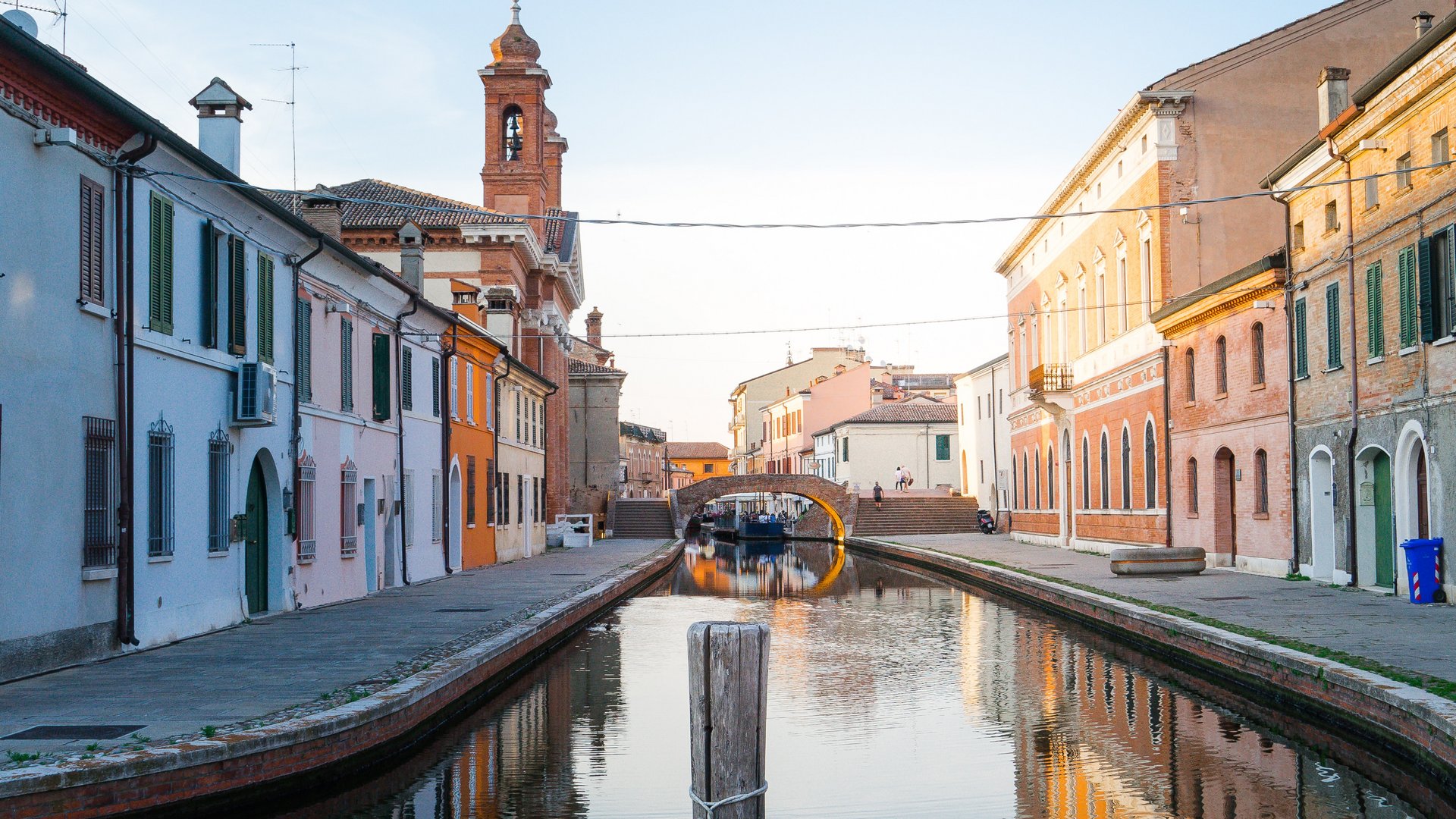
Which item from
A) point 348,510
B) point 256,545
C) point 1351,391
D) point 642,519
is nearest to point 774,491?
point 642,519

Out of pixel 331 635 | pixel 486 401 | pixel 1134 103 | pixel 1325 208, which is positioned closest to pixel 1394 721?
pixel 331 635

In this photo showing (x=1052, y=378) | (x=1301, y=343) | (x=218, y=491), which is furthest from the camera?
(x=1052, y=378)

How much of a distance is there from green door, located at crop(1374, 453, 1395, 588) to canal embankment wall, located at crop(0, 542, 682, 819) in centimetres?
1379

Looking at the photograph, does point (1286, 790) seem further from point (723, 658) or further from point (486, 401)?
point (486, 401)

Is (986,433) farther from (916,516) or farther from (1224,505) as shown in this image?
(1224,505)

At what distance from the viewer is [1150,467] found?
1233 inches

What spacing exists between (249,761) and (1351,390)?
57.0ft

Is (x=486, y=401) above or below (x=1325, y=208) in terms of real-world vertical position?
below

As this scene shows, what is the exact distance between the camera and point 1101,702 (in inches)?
501

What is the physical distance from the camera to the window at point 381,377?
76.0 feet

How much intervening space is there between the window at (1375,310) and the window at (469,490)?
18.0 m

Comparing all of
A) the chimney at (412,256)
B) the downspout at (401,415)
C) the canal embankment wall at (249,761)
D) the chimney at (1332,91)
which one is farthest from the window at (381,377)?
the chimney at (1332,91)

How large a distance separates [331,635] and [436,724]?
4.09 m

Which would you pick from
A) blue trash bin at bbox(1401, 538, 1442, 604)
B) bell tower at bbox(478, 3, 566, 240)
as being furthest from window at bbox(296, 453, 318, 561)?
bell tower at bbox(478, 3, 566, 240)
